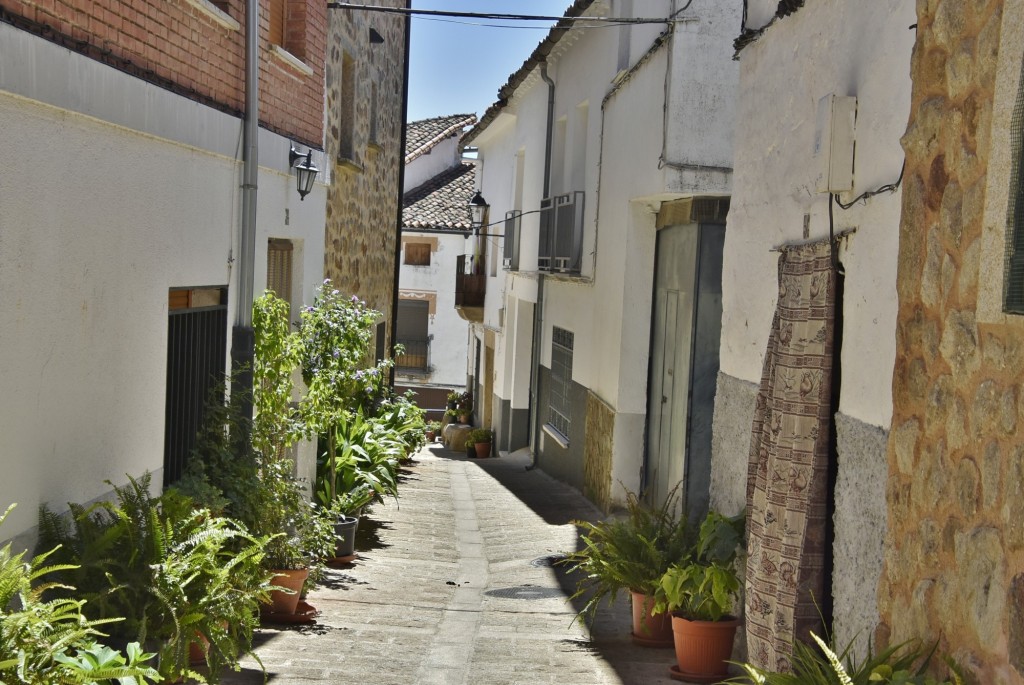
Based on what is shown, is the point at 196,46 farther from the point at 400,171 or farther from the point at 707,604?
the point at 400,171

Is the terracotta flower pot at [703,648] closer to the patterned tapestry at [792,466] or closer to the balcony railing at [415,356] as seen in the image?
the patterned tapestry at [792,466]

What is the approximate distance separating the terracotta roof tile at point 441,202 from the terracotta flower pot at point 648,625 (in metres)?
27.8

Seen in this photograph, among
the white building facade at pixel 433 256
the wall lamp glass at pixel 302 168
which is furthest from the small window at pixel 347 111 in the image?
the white building facade at pixel 433 256

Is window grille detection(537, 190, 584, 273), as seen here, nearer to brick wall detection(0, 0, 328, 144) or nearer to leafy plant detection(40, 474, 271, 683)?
brick wall detection(0, 0, 328, 144)

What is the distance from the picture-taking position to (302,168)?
9766 millimetres

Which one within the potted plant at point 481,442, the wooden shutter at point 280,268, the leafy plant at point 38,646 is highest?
the wooden shutter at point 280,268

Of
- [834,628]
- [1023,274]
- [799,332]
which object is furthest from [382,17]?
[1023,274]

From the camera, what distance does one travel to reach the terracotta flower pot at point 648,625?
291 inches

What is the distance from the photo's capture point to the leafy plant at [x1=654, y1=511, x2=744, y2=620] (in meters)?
6.69

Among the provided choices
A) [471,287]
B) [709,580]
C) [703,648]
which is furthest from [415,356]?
[703,648]

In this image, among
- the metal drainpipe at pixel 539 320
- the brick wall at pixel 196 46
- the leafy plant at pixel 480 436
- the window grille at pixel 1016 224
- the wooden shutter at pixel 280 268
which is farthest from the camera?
the leafy plant at pixel 480 436

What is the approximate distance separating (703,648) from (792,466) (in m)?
1.46

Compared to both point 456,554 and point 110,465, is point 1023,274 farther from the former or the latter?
point 456,554

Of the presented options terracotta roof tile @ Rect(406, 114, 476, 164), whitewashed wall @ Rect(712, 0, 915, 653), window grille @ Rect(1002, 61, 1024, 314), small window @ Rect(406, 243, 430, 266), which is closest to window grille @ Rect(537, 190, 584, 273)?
whitewashed wall @ Rect(712, 0, 915, 653)
